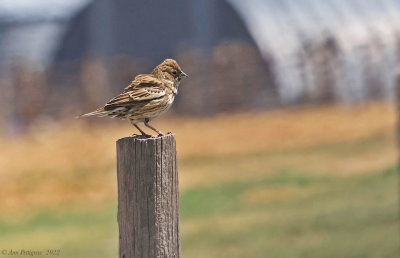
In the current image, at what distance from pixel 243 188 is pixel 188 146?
25.7ft

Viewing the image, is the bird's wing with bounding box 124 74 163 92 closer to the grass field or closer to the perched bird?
the perched bird

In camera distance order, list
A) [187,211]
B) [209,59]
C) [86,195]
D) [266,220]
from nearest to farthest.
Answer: [266,220]
[187,211]
[86,195]
[209,59]

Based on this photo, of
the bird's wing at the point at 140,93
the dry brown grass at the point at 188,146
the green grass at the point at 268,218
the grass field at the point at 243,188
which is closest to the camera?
the bird's wing at the point at 140,93

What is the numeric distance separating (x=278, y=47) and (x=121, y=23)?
7.55 m

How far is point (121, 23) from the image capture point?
144 feet

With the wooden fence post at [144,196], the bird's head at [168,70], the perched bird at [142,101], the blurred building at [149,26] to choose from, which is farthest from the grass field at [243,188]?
the wooden fence post at [144,196]

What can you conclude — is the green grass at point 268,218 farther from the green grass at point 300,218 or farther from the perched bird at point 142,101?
the perched bird at point 142,101

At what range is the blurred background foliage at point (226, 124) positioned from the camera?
16703mm

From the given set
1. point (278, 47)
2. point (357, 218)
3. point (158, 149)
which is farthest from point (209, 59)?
point (158, 149)

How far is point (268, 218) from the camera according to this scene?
17.4 metres

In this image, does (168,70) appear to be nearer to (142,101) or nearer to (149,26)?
(142,101)

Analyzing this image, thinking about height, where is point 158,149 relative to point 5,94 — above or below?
below

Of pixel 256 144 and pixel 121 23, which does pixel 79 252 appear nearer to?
pixel 256 144

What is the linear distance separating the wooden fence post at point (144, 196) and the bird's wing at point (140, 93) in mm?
1541
